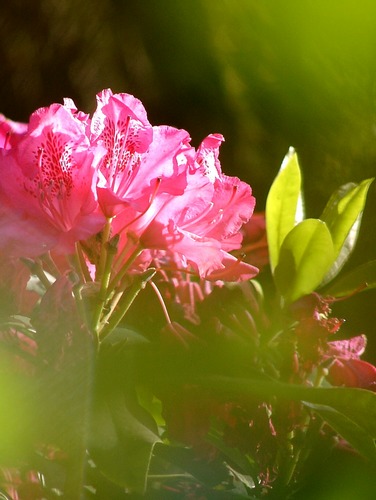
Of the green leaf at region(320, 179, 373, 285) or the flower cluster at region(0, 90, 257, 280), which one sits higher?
the flower cluster at region(0, 90, 257, 280)

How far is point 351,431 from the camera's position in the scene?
431 mm

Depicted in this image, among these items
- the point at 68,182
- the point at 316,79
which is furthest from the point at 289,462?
the point at 316,79

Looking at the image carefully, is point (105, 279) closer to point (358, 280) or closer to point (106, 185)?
point (106, 185)

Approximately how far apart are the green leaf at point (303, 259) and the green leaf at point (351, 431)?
0.37 ft

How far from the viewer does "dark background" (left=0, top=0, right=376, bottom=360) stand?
663mm

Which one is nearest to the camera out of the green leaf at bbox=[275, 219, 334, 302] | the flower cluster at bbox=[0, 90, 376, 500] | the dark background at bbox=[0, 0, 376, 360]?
the flower cluster at bbox=[0, 90, 376, 500]

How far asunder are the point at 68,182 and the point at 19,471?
17 cm

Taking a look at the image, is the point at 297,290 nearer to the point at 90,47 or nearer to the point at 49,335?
the point at 49,335

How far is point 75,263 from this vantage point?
471mm

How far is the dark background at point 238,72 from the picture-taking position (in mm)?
663

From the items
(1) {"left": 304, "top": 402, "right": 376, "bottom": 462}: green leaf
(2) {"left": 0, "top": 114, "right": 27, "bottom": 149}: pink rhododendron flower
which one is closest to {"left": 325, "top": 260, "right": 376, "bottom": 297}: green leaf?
(1) {"left": 304, "top": 402, "right": 376, "bottom": 462}: green leaf

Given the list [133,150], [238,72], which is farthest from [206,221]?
[238,72]

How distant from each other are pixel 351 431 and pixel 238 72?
61 cm

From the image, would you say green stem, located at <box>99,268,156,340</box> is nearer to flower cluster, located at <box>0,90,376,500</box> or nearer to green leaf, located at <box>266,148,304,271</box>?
flower cluster, located at <box>0,90,376,500</box>
